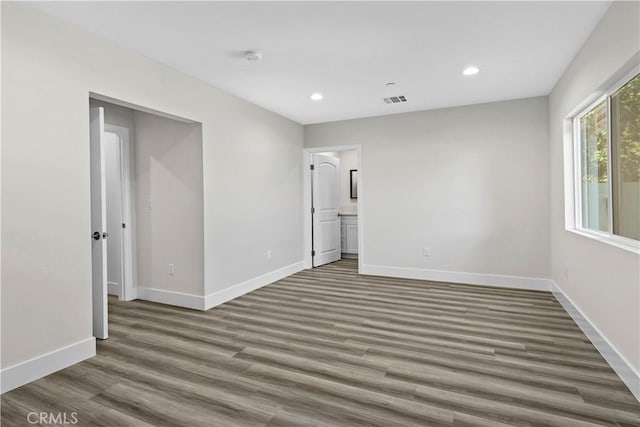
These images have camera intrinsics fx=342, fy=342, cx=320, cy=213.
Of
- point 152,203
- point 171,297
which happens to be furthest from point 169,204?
point 171,297

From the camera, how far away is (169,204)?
158 inches

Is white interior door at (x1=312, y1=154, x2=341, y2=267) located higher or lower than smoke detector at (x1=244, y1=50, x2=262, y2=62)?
lower

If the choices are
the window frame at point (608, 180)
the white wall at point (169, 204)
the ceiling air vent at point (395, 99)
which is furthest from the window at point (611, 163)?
the white wall at point (169, 204)

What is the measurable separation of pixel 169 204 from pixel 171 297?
1092 mm

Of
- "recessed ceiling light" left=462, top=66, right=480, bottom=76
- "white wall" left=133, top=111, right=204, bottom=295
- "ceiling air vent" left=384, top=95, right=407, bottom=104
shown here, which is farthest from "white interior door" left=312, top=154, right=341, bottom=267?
"recessed ceiling light" left=462, top=66, right=480, bottom=76

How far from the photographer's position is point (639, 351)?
1.99m

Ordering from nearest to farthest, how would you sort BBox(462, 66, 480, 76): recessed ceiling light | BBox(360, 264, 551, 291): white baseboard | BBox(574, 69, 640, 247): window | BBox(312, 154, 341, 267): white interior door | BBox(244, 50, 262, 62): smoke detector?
1. BBox(574, 69, 640, 247): window
2. BBox(244, 50, 262, 62): smoke detector
3. BBox(462, 66, 480, 76): recessed ceiling light
4. BBox(360, 264, 551, 291): white baseboard
5. BBox(312, 154, 341, 267): white interior door

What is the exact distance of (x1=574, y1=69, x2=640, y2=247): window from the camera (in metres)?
2.30

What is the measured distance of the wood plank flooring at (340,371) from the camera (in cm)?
192

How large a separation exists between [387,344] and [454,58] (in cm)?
266

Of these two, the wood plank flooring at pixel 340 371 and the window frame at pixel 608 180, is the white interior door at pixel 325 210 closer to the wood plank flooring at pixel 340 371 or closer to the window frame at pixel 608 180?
the wood plank flooring at pixel 340 371

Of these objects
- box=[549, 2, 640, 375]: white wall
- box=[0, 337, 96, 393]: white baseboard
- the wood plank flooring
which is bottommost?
the wood plank flooring

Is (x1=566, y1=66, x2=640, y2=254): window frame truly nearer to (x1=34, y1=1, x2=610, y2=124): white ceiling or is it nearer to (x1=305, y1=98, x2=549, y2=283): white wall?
(x1=34, y1=1, x2=610, y2=124): white ceiling

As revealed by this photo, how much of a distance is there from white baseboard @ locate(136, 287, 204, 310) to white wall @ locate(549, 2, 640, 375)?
12.0 feet
